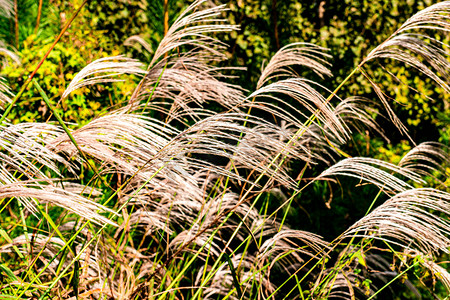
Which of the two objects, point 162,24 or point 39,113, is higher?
point 162,24

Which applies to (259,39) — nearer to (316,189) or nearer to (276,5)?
(276,5)

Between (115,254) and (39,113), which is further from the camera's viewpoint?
(39,113)

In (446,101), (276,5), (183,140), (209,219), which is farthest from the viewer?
(446,101)

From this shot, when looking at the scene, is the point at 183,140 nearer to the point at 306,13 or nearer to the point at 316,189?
the point at 316,189

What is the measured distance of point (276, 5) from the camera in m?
3.40

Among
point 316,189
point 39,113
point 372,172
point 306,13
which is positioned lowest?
point 316,189

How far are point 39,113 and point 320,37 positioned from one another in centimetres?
253

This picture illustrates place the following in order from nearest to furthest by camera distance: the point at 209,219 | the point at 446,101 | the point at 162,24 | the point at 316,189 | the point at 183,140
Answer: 1. the point at 183,140
2. the point at 209,219
3. the point at 316,189
4. the point at 162,24
5. the point at 446,101

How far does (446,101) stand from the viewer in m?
3.63

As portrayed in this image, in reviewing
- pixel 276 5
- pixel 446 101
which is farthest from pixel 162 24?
pixel 446 101

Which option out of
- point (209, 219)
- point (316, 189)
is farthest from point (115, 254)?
point (316, 189)

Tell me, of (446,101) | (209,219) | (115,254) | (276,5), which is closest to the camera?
(115,254)

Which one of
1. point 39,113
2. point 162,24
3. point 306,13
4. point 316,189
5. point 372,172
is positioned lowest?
point 316,189

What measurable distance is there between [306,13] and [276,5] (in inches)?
22.0
